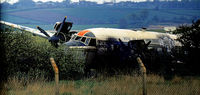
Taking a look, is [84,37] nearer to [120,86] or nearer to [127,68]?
[127,68]

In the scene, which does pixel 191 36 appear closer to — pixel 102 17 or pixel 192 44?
pixel 192 44

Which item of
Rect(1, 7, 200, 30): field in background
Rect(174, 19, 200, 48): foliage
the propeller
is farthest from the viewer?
Rect(1, 7, 200, 30): field in background

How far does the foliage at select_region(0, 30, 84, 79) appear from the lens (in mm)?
17261

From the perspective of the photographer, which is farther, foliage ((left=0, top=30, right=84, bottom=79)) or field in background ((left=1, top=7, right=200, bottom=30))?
field in background ((left=1, top=7, right=200, bottom=30))

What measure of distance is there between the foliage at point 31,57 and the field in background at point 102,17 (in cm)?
9792

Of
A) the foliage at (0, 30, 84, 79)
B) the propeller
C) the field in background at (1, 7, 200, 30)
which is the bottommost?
the field in background at (1, 7, 200, 30)

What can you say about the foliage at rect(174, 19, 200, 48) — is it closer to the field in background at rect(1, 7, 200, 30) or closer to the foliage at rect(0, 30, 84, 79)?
the foliage at rect(0, 30, 84, 79)

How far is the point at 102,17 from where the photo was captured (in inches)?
5969

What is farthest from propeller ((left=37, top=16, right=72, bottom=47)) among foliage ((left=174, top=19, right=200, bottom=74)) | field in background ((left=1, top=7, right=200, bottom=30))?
field in background ((left=1, top=7, right=200, bottom=30))

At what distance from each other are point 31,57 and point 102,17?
134 m

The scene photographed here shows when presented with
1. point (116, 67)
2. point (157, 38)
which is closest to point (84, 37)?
point (116, 67)

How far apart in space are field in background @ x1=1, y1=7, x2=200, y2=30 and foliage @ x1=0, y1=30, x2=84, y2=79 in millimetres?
97924

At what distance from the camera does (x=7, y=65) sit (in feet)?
55.7

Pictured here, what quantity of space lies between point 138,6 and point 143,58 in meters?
142
